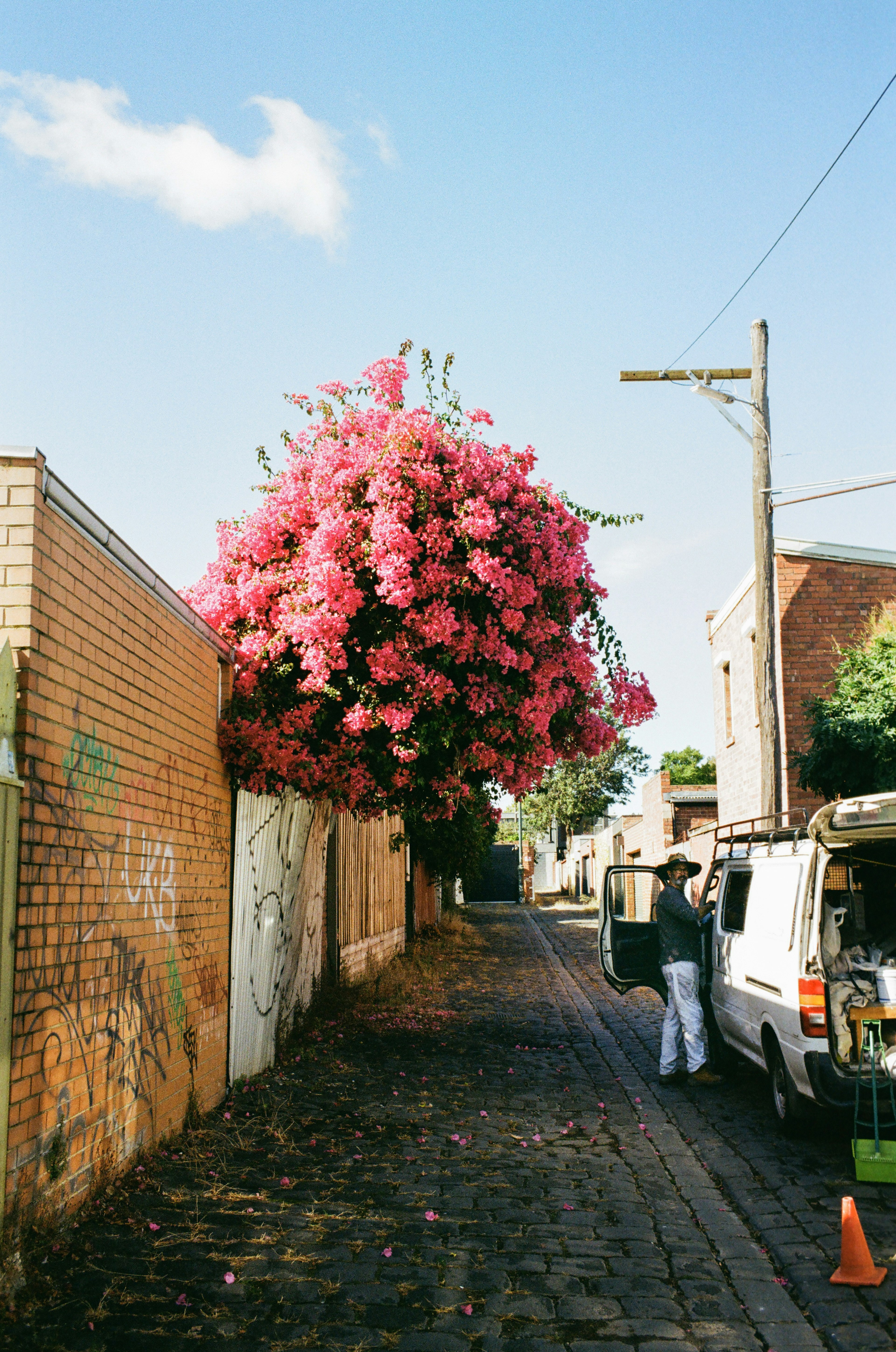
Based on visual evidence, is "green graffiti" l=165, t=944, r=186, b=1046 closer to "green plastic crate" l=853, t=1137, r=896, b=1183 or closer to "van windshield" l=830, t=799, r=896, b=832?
"green plastic crate" l=853, t=1137, r=896, b=1183

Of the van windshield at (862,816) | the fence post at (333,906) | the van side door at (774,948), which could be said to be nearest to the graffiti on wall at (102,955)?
the van side door at (774,948)

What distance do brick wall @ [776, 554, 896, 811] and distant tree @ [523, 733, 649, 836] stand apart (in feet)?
138

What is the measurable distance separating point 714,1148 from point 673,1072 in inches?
83.7

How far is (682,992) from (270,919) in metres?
3.60

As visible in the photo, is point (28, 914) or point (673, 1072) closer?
point (28, 914)

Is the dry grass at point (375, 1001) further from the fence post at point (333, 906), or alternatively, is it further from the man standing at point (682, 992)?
the man standing at point (682, 992)

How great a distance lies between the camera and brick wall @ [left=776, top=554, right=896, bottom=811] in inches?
625

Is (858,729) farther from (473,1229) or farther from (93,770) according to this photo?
(93,770)

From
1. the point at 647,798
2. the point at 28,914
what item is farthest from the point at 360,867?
the point at 647,798

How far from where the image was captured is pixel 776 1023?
709cm

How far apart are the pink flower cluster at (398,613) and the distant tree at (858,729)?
405 centimetres

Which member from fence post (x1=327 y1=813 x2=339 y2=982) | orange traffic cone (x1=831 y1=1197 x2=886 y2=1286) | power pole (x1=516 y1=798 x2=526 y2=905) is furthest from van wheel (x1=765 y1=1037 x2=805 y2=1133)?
power pole (x1=516 y1=798 x2=526 y2=905)

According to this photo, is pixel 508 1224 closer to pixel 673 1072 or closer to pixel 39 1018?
pixel 39 1018

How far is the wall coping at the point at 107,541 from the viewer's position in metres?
4.55
